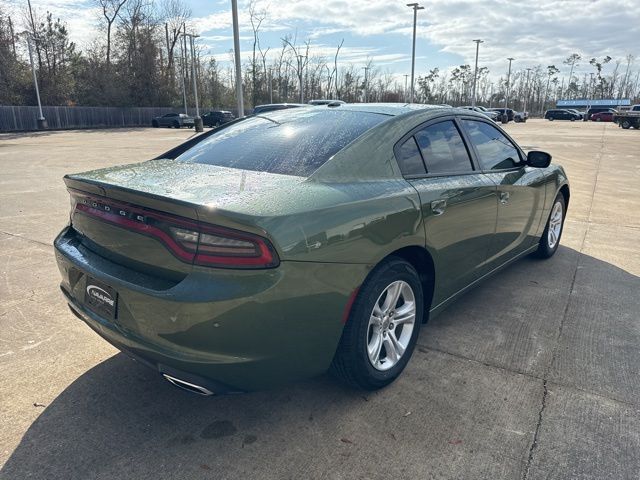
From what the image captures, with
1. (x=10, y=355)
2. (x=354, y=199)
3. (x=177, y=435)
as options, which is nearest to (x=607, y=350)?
(x=354, y=199)

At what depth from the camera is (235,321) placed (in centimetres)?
197

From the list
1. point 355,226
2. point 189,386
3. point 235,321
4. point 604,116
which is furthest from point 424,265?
point 604,116

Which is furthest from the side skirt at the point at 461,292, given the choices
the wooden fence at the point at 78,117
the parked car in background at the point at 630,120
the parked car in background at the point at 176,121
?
the parked car in background at the point at 630,120

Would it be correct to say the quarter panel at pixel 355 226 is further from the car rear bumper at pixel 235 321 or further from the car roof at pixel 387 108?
the car roof at pixel 387 108

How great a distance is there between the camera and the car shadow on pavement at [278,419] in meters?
2.16

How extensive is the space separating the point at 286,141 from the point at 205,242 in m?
1.14

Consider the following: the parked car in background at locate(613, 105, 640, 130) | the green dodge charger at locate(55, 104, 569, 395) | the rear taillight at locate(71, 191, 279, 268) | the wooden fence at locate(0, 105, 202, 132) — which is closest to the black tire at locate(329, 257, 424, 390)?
the green dodge charger at locate(55, 104, 569, 395)

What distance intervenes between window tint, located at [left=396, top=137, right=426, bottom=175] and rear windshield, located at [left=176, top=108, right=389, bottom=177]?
0.23 metres

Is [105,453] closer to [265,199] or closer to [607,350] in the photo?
[265,199]

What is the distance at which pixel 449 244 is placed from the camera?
10.00 feet

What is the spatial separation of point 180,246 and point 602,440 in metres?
2.23

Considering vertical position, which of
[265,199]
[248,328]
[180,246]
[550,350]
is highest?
[265,199]

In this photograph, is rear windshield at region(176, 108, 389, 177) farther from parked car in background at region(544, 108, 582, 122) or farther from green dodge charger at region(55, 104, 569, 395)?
parked car in background at region(544, 108, 582, 122)

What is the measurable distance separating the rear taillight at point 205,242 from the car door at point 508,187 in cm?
222
